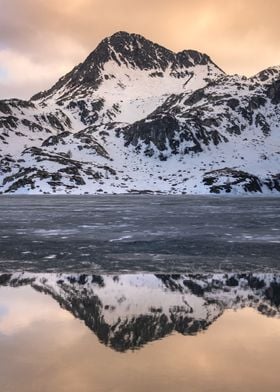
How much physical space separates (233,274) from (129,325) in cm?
841

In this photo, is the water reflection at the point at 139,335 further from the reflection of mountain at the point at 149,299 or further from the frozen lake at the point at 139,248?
the frozen lake at the point at 139,248

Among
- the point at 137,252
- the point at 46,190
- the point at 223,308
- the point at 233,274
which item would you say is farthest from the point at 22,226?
the point at 46,190

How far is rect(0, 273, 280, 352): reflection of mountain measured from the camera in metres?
11.4

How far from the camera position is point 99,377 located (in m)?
8.33

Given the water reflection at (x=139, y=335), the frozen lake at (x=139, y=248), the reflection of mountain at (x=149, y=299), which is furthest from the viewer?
the frozen lake at (x=139, y=248)

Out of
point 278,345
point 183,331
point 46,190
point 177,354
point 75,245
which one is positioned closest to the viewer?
point 177,354

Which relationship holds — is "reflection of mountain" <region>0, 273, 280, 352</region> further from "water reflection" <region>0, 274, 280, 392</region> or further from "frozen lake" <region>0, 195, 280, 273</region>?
"frozen lake" <region>0, 195, 280, 273</region>

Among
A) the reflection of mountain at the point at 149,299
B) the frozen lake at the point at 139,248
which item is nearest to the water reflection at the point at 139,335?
the reflection of mountain at the point at 149,299

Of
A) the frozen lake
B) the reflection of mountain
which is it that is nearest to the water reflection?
the reflection of mountain

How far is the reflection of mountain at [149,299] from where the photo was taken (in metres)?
11.4

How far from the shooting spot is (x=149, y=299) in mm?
14727

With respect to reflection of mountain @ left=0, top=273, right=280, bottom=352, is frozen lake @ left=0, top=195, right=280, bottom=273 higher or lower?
lower

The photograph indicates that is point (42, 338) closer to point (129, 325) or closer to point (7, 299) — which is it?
point (129, 325)

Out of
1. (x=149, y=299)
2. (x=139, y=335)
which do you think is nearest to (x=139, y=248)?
(x=149, y=299)
